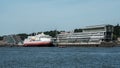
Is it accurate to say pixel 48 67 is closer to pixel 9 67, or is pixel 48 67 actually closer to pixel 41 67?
pixel 41 67

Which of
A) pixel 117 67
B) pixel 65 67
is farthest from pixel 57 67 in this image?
pixel 117 67

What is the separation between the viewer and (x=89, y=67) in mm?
55469

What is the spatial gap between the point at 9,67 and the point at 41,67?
4.30 meters

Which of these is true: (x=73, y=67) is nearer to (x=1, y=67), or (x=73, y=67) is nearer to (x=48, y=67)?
(x=48, y=67)

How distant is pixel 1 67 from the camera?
5472 cm

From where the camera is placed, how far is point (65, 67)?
182ft

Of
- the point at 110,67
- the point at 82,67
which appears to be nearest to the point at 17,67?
the point at 82,67

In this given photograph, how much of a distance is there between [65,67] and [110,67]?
6.01 meters

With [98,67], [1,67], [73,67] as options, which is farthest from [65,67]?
[1,67]

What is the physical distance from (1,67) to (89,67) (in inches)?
463

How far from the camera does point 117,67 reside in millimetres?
54906

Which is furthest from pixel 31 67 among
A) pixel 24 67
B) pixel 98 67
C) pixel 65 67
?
pixel 98 67

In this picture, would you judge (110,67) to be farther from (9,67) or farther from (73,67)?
(9,67)

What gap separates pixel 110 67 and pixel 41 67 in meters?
9.26
